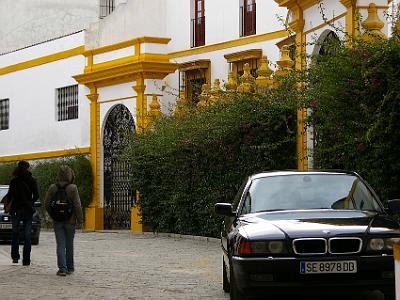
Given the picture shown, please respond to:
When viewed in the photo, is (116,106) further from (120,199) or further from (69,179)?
(69,179)

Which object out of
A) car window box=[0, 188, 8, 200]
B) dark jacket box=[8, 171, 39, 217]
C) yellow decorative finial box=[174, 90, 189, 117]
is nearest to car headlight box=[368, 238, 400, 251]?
dark jacket box=[8, 171, 39, 217]

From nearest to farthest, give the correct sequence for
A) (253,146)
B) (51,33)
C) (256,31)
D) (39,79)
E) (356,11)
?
(356,11) < (253,146) < (256,31) < (39,79) < (51,33)

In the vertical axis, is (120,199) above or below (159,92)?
below

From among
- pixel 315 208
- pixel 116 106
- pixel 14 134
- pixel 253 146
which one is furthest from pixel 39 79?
pixel 315 208

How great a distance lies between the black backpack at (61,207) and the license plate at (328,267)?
633 centimetres

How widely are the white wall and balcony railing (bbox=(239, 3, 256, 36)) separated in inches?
400

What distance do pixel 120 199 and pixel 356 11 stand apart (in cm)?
1850

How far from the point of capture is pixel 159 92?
3556cm

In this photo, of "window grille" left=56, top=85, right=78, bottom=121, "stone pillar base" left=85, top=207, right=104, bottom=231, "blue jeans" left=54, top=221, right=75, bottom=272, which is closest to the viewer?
"blue jeans" left=54, top=221, right=75, bottom=272

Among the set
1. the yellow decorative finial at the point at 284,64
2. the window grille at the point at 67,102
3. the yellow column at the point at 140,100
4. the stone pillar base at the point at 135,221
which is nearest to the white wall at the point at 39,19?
the window grille at the point at 67,102

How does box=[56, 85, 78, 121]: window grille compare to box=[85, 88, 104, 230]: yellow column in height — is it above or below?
above

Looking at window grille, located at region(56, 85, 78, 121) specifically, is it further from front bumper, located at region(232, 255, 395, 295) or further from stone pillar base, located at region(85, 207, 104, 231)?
front bumper, located at region(232, 255, 395, 295)

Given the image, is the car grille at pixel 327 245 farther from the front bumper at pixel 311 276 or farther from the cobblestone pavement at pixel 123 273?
the cobblestone pavement at pixel 123 273

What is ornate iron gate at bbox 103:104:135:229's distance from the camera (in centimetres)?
3597
